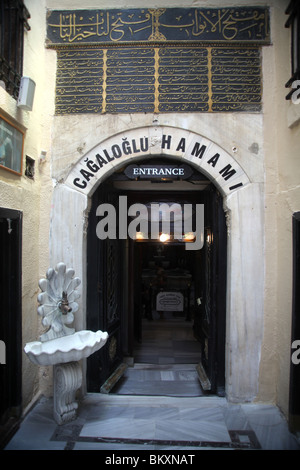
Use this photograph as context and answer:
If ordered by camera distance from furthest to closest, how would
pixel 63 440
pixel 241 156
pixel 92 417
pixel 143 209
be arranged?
pixel 143 209
pixel 241 156
pixel 92 417
pixel 63 440

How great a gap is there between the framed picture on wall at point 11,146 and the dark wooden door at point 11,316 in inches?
16.7

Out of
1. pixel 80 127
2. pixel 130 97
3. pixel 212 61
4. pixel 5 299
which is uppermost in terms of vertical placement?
pixel 212 61

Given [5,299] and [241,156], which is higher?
[241,156]

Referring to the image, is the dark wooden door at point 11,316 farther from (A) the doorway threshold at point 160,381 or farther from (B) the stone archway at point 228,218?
(A) the doorway threshold at point 160,381

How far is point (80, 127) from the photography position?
3.70 meters

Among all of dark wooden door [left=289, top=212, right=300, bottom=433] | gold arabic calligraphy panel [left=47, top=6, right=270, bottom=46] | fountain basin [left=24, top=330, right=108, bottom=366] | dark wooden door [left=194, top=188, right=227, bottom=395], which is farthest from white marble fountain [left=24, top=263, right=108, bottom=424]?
gold arabic calligraphy panel [left=47, top=6, right=270, bottom=46]

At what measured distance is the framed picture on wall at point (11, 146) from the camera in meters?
2.95

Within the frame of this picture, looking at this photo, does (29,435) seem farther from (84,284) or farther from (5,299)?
(84,284)

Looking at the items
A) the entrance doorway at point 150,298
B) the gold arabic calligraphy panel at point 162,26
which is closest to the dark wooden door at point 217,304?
the entrance doorway at point 150,298

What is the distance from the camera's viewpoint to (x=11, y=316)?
315cm

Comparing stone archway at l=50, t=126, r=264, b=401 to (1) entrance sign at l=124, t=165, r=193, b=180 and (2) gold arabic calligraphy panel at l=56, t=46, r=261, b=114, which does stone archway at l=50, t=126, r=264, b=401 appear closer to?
(1) entrance sign at l=124, t=165, r=193, b=180

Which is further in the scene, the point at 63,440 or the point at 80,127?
the point at 80,127

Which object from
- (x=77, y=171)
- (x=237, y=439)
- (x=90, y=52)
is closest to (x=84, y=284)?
(x=77, y=171)

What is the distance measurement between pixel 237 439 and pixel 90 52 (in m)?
4.24
